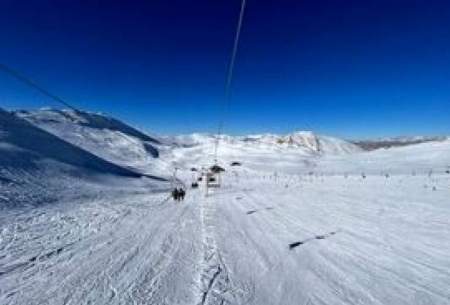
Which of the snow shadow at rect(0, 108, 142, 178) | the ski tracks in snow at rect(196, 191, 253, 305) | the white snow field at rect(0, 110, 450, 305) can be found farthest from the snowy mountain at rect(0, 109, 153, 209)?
the ski tracks in snow at rect(196, 191, 253, 305)

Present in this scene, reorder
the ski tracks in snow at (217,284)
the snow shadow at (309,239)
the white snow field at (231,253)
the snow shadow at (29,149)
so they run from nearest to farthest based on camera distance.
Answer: the ski tracks in snow at (217,284), the white snow field at (231,253), the snow shadow at (309,239), the snow shadow at (29,149)

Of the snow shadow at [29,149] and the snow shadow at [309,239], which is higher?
the snow shadow at [29,149]

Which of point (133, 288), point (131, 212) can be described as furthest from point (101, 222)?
point (133, 288)

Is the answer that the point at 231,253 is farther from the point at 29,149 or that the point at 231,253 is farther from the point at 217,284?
the point at 29,149

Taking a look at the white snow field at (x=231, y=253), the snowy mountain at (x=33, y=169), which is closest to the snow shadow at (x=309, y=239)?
the white snow field at (x=231, y=253)

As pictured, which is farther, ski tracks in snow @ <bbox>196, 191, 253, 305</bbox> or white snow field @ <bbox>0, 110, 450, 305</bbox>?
white snow field @ <bbox>0, 110, 450, 305</bbox>

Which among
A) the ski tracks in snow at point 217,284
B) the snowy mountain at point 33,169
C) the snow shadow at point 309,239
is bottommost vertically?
the ski tracks in snow at point 217,284

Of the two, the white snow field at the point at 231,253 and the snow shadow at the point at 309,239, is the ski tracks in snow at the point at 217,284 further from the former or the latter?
the snow shadow at the point at 309,239

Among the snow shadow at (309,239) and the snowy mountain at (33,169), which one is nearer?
the snow shadow at (309,239)

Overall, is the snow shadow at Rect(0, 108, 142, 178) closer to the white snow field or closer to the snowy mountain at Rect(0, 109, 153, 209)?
the snowy mountain at Rect(0, 109, 153, 209)

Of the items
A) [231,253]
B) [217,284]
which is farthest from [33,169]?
[217,284]

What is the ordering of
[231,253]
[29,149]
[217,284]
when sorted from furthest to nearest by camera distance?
[29,149] → [231,253] → [217,284]
